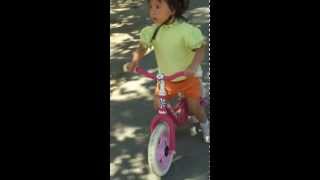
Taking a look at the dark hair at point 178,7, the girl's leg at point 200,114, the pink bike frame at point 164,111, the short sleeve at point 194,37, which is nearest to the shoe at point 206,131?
the girl's leg at point 200,114

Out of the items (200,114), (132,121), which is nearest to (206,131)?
(200,114)

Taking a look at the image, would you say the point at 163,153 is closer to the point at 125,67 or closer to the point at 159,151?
the point at 159,151

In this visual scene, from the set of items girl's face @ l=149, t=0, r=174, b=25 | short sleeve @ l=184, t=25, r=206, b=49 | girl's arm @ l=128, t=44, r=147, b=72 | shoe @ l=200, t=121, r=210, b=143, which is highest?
girl's face @ l=149, t=0, r=174, b=25

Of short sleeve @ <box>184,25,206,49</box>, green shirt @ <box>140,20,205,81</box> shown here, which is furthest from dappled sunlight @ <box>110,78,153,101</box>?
short sleeve @ <box>184,25,206,49</box>

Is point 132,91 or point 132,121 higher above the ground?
point 132,91

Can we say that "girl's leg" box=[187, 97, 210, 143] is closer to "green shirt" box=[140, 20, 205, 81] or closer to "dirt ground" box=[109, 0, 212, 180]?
"dirt ground" box=[109, 0, 212, 180]

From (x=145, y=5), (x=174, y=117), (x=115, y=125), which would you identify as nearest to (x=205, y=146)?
(x=174, y=117)

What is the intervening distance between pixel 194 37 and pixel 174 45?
0.38 feet

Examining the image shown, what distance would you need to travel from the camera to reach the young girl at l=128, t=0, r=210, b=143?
4.12 metres

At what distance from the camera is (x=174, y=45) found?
163 inches

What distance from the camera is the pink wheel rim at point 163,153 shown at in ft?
13.7

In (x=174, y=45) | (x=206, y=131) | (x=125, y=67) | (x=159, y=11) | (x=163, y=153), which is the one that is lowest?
(x=163, y=153)

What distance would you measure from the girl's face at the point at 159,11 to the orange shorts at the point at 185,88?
1.09 feet

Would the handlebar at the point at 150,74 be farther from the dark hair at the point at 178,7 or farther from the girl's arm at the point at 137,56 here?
the dark hair at the point at 178,7
